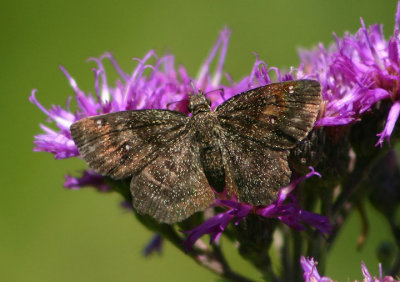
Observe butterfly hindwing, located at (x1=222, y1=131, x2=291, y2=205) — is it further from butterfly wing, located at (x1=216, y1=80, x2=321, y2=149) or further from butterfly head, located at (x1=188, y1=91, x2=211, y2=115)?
butterfly head, located at (x1=188, y1=91, x2=211, y2=115)

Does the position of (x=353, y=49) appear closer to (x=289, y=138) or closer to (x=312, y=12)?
(x=289, y=138)

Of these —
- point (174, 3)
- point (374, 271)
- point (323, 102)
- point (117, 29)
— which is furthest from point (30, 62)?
point (323, 102)

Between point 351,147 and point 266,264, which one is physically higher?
point 351,147

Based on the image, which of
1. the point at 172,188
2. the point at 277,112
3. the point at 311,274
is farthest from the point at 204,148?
the point at 311,274

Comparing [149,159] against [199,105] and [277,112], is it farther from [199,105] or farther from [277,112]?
[277,112]

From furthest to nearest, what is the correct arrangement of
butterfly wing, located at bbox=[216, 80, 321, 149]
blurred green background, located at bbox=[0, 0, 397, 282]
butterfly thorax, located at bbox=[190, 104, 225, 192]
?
blurred green background, located at bbox=[0, 0, 397, 282] → butterfly thorax, located at bbox=[190, 104, 225, 192] → butterfly wing, located at bbox=[216, 80, 321, 149]

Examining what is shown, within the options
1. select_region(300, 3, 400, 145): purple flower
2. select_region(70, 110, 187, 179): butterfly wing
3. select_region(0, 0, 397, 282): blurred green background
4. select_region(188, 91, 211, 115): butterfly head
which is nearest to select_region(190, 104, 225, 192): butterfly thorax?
select_region(188, 91, 211, 115): butterfly head
